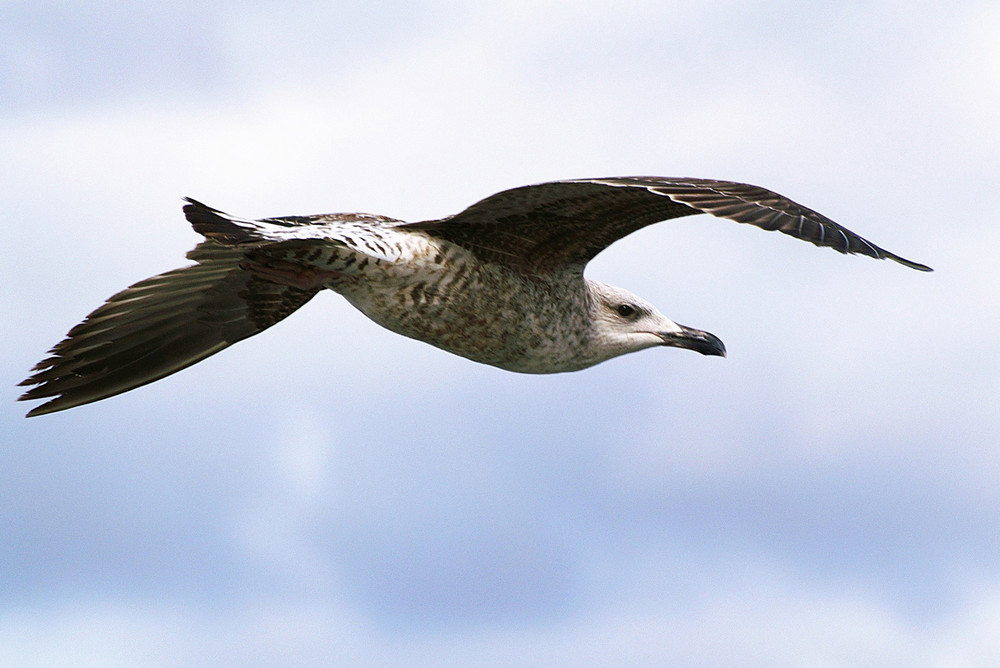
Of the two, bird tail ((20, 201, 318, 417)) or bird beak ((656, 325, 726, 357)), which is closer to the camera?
bird tail ((20, 201, 318, 417))

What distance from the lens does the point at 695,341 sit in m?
12.0

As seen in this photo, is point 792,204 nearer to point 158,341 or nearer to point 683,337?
point 683,337

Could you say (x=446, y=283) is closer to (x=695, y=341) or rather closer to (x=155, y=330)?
(x=695, y=341)

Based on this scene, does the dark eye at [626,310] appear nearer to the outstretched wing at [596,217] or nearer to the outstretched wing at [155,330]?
the outstretched wing at [596,217]

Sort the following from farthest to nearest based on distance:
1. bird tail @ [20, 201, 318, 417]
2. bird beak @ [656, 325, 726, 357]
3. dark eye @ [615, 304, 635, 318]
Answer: bird beak @ [656, 325, 726, 357], dark eye @ [615, 304, 635, 318], bird tail @ [20, 201, 318, 417]

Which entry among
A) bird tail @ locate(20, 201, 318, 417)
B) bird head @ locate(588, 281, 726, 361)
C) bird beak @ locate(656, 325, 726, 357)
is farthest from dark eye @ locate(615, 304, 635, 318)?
bird tail @ locate(20, 201, 318, 417)

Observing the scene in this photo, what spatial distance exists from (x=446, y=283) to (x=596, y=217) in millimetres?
1182

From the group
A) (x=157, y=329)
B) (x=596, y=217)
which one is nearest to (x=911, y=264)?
(x=596, y=217)

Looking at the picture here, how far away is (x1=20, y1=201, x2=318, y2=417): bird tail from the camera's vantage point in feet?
37.4

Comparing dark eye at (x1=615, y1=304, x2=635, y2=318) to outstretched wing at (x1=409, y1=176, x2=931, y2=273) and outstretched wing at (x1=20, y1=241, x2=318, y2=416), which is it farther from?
outstretched wing at (x1=20, y1=241, x2=318, y2=416)

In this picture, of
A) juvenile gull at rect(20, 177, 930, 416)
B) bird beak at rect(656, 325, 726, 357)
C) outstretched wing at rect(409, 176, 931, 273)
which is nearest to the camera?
outstretched wing at rect(409, 176, 931, 273)

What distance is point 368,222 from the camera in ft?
35.9

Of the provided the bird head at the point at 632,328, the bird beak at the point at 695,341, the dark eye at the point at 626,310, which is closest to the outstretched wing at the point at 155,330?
the bird head at the point at 632,328

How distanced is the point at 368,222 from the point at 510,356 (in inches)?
58.3
